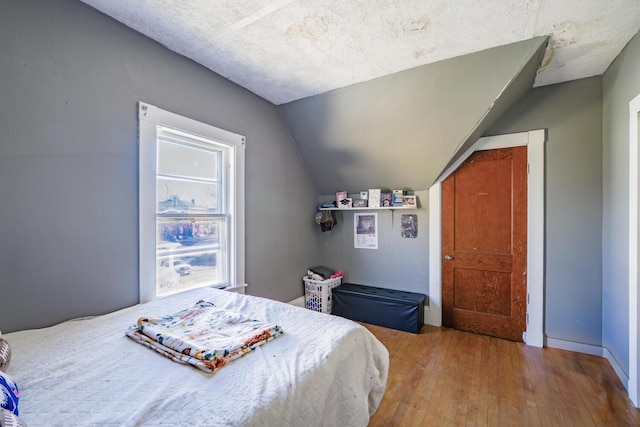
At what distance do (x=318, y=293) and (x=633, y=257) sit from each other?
280cm

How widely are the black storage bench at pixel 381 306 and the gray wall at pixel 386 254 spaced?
5.9 inches

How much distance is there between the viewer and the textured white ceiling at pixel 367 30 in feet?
5.47

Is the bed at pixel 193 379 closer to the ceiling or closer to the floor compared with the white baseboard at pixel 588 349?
closer to the ceiling

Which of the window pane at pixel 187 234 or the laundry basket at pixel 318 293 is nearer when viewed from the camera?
the window pane at pixel 187 234

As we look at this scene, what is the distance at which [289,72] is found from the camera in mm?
2436

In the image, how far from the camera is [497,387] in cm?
205


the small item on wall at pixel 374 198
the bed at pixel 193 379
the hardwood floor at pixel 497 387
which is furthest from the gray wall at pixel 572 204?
the bed at pixel 193 379

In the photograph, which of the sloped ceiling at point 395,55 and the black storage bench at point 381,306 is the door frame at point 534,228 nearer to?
the sloped ceiling at point 395,55

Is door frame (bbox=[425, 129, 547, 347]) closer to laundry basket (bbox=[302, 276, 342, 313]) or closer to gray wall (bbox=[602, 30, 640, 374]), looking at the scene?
gray wall (bbox=[602, 30, 640, 374])

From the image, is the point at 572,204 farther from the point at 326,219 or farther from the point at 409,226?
the point at 326,219

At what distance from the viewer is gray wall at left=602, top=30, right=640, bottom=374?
1.98m

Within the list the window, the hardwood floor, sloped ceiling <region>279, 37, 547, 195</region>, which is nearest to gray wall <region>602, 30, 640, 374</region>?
the hardwood floor

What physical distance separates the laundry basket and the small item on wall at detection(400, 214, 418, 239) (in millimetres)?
1069

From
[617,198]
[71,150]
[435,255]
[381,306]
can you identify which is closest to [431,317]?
[381,306]
